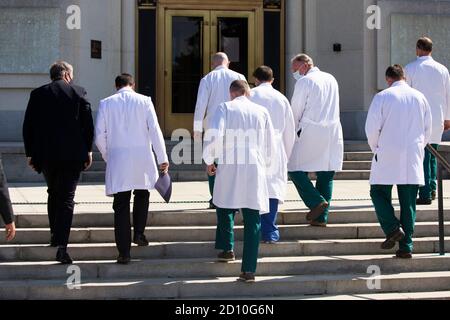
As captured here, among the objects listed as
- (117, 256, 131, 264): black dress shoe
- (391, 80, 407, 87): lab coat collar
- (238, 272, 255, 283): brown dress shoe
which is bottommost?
(238, 272, 255, 283): brown dress shoe

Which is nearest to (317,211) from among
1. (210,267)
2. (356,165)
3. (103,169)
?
(210,267)

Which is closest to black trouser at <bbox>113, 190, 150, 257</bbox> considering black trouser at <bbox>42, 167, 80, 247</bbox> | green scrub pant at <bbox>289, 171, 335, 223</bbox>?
black trouser at <bbox>42, 167, 80, 247</bbox>

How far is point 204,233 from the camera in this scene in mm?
9641

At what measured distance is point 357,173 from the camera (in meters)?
14.4

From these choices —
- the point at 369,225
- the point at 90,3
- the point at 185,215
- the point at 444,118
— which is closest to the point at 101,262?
the point at 185,215

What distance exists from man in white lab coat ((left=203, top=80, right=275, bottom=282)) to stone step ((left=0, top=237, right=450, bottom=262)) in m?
0.85

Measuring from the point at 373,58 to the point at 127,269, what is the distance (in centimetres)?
957

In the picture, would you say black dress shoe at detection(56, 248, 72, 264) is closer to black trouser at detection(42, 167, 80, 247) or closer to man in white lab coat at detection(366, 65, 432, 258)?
black trouser at detection(42, 167, 80, 247)

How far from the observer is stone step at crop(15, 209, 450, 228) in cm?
959

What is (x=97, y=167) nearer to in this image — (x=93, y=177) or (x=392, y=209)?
(x=93, y=177)

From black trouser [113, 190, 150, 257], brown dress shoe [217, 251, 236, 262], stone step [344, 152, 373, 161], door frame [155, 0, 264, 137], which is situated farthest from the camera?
door frame [155, 0, 264, 137]

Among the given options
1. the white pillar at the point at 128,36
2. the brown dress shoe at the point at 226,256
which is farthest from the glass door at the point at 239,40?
the brown dress shoe at the point at 226,256

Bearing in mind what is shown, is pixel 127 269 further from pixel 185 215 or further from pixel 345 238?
pixel 345 238
